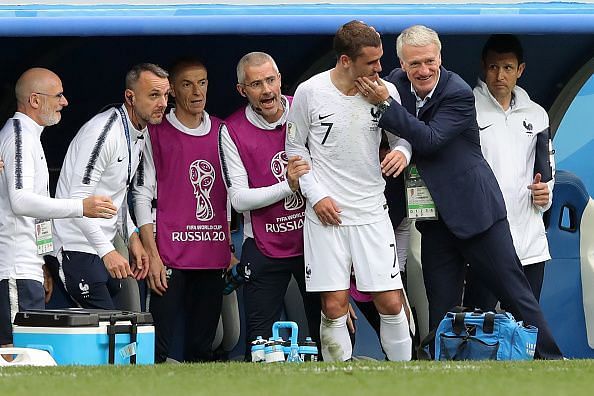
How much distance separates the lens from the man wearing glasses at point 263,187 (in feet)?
29.9

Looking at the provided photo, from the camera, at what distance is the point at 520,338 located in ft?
28.1

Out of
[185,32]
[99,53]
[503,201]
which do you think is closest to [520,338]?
[503,201]

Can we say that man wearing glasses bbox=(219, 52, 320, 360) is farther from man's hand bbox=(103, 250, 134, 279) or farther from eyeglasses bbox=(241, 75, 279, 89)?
man's hand bbox=(103, 250, 134, 279)

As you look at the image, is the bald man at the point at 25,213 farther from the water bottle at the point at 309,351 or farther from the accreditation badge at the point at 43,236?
the water bottle at the point at 309,351

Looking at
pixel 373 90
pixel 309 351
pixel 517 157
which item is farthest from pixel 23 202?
pixel 517 157

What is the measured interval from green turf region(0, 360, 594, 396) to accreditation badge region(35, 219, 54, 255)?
46.7 inches

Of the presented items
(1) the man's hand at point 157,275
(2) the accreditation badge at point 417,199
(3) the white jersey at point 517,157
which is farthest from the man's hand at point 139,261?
(3) the white jersey at point 517,157

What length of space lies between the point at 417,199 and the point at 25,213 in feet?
6.87

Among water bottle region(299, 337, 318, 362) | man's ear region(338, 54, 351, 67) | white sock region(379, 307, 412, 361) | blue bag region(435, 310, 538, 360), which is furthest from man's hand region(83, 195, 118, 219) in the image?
blue bag region(435, 310, 538, 360)

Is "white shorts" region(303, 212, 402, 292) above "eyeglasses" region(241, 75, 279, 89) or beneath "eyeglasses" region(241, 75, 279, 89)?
beneath

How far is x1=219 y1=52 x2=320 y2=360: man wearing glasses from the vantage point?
9.10m

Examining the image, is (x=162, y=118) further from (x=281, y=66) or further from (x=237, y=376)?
(x=237, y=376)

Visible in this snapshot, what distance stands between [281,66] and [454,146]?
1.97 m

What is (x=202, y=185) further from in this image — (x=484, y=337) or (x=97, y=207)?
A: (x=484, y=337)
